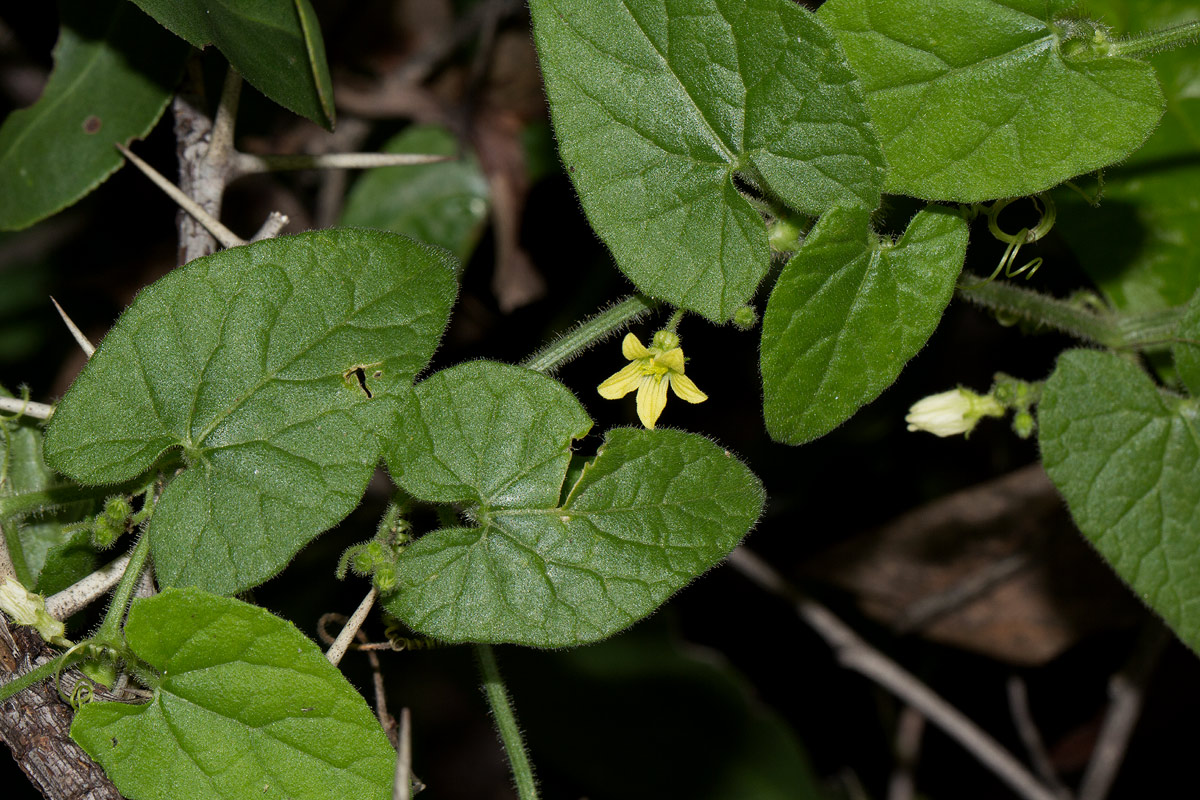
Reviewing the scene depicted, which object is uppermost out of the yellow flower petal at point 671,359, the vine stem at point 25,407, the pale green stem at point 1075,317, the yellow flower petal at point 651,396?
the vine stem at point 25,407

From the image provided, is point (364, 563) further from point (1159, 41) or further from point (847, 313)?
point (1159, 41)

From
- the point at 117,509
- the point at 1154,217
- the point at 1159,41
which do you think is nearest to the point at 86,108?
the point at 117,509

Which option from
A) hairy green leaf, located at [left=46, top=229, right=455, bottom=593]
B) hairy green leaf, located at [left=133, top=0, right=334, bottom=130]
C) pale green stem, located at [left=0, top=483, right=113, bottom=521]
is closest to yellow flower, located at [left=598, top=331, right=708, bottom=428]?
hairy green leaf, located at [left=46, top=229, right=455, bottom=593]

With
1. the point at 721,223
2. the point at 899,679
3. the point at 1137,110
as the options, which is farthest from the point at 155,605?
the point at 899,679

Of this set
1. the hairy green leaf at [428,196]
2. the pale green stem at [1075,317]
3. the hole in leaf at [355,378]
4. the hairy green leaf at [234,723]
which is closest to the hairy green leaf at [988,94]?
the pale green stem at [1075,317]

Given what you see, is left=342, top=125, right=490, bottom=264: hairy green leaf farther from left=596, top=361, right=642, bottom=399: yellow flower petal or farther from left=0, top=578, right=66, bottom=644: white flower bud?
left=0, top=578, right=66, bottom=644: white flower bud

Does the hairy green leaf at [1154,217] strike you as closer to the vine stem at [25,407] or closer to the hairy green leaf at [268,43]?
the hairy green leaf at [268,43]
